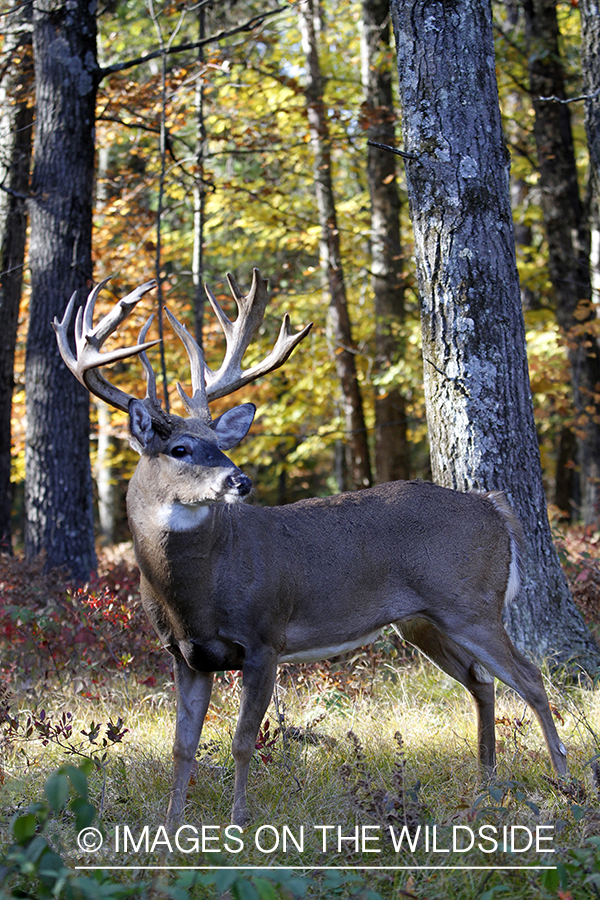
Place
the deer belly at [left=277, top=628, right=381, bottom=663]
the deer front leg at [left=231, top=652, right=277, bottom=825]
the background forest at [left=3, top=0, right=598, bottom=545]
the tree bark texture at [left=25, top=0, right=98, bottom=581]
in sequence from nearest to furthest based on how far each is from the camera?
the deer front leg at [left=231, top=652, right=277, bottom=825]
the deer belly at [left=277, top=628, right=381, bottom=663]
the tree bark texture at [left=25, top=0, right=98, bottom=581]
the background forest at [left=3, top=0, right=598, bottom=545]

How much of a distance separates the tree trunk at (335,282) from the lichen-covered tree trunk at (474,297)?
6723 millimetres

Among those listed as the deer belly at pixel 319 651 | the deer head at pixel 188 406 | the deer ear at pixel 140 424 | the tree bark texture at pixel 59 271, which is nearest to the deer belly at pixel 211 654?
the deer belly at pixel 319 651

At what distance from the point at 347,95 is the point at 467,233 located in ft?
34.1

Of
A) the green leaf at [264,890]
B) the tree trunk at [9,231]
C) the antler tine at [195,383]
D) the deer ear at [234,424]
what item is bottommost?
the green leaf at [264,890]

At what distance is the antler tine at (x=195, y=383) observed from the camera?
413cm

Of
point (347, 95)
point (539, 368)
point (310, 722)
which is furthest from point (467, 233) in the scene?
point (347, 95)

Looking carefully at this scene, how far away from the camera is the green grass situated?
303cm

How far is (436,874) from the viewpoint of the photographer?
117 inches

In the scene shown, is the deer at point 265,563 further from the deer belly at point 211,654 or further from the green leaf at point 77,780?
the green leaf at point 77,780

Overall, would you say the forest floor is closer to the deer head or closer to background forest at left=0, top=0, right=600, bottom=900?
background forest at left=0, top=0, right=600, bottom=900

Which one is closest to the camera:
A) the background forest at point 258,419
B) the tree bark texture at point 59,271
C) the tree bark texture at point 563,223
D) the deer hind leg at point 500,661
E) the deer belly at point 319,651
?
the background forest at point 258,419

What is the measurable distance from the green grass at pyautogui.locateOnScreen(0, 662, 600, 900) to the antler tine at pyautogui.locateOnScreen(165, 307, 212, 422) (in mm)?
1614

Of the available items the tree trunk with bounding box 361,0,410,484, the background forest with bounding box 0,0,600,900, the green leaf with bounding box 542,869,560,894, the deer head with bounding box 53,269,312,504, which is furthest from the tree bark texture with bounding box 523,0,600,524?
the green leaf with bounding box 542,869,560,894

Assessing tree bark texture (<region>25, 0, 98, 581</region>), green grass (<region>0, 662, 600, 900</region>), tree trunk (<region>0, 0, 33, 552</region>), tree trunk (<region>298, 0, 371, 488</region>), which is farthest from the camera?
tree trunk (<region>298, 0, 371, 488</region>)
